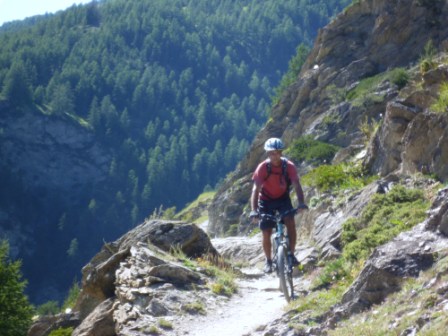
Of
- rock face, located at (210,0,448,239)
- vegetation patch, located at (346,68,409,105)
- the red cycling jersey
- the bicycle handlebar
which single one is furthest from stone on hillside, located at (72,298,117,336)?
vegetation patch, located at (346,68,409,105)

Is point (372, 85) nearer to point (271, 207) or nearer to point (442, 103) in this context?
point (442, 103)

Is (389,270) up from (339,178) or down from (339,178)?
down

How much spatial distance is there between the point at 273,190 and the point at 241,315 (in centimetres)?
185

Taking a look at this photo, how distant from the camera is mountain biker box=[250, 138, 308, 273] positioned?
1072cm

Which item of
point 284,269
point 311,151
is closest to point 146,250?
point 284,269

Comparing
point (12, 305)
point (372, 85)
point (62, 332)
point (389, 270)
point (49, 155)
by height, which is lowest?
point (12, 305)

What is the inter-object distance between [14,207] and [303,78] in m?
121

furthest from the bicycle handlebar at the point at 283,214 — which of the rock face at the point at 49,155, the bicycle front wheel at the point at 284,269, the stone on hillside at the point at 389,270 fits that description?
the rock face at the point at 49,155

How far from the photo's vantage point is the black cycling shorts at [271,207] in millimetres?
10859

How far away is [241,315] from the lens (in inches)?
426

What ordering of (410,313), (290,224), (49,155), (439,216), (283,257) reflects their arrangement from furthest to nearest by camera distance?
(49,155), (290,224), (283,257), (439,216), (410,313)

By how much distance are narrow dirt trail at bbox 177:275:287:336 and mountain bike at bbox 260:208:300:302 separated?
0.28m

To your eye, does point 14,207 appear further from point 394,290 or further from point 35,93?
point 394,290

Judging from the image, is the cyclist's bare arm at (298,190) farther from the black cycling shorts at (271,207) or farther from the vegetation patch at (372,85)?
the vegetation patch at (372,85)
